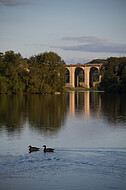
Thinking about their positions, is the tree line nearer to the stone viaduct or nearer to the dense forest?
the dense forest

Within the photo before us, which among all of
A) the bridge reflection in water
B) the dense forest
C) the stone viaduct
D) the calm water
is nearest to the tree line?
the dense forest

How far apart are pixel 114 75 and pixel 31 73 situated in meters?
25.6

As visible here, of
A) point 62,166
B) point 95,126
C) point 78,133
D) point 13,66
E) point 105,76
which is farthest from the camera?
point 105,76

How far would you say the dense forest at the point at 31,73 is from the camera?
7969 cm

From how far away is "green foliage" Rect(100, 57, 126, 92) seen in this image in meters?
86.7

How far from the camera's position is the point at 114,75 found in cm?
9194

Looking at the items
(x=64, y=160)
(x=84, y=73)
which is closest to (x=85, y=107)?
(x=64, y=160)

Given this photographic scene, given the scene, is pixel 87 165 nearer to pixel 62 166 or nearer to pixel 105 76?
pixel 62 166

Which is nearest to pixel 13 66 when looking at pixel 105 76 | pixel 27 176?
pixel 105 76

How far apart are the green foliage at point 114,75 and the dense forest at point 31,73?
1419cm

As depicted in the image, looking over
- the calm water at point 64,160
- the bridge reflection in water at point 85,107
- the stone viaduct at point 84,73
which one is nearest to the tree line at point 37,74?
the bridge reflection in water at point 85,107

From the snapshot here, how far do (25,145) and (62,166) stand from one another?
13.7 ft

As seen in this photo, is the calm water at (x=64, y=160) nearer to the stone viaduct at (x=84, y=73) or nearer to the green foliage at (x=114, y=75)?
the green foliage at (x=114, y=75)

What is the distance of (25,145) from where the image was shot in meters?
15.2
